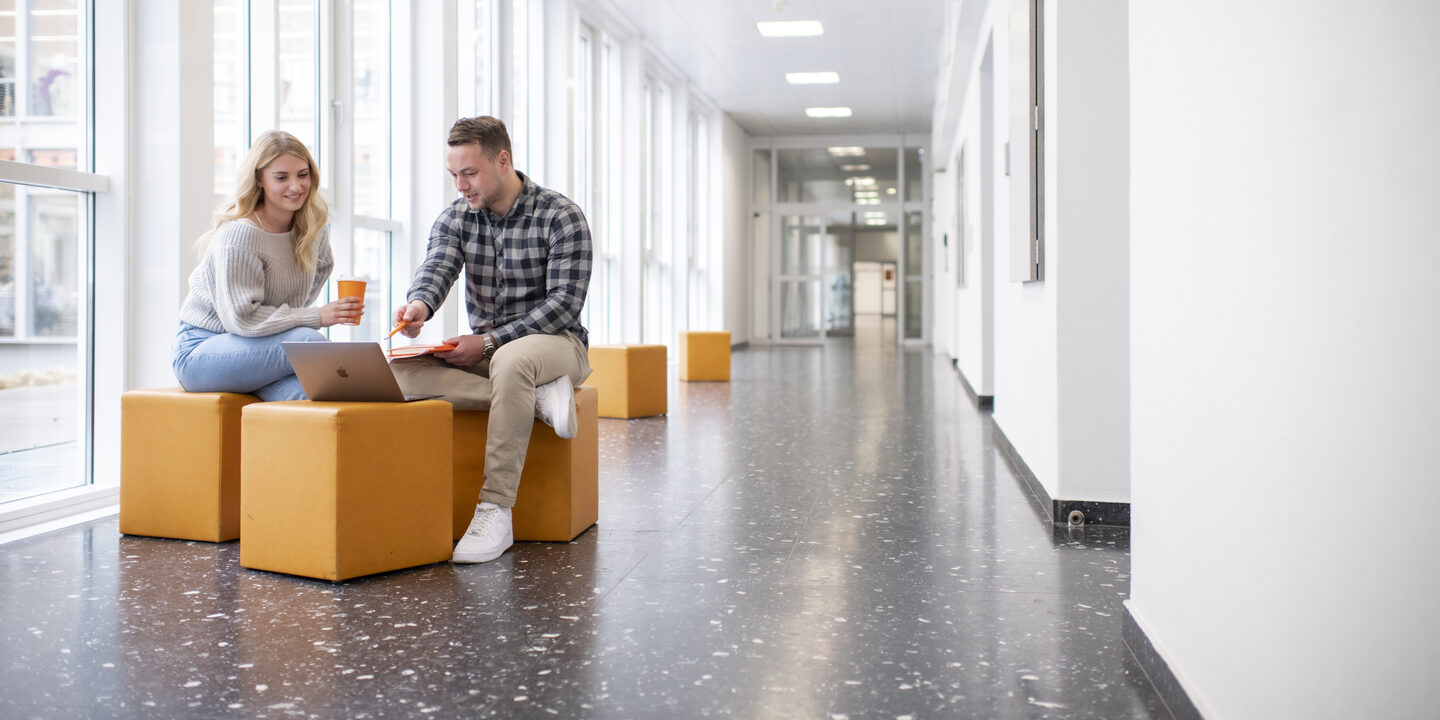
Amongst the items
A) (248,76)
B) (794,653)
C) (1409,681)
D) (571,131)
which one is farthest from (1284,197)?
(571,131)

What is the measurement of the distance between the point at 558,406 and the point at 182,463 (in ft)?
3.88

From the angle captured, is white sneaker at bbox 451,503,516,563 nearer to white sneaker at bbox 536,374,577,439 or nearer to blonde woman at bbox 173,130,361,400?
white sneaker at bbox 536,374,577,439

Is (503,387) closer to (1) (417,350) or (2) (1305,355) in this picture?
(1) (417,350)

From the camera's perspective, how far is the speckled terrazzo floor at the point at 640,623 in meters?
1.95

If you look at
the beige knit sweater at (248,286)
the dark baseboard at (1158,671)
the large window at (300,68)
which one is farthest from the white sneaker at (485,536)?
the large window at (300,68)

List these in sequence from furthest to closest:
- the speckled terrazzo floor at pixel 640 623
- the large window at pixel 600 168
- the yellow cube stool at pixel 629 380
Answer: the large window at pixel 600 168 < the yellow cube stool at pixel 629 380 < the speckled terrazzo floor at pixel 640 623

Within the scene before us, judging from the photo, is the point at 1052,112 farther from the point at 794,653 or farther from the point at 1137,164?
the point at 794,653

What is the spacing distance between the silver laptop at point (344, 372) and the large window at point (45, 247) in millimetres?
1588

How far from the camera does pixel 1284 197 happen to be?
1.34 meters

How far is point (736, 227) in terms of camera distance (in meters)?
18.2

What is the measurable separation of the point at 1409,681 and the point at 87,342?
14.3 ft

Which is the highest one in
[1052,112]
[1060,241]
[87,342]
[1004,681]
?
[1052,112]

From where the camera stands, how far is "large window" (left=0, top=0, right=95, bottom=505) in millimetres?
3805

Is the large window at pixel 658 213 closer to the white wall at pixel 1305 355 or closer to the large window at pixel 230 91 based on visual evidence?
the large window at pixel 230 91
